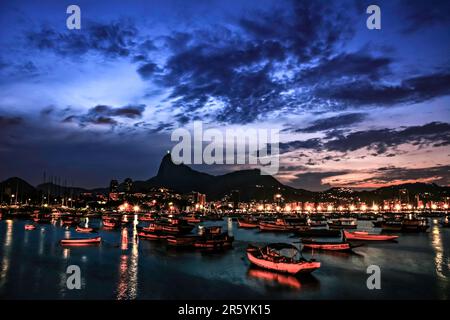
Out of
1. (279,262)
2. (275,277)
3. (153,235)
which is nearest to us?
(275,277)

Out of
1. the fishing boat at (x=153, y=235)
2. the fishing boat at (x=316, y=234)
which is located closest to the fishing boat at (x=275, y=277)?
the fishing boat at (x=153, y=235)

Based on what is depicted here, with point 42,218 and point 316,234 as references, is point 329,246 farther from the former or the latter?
A: point 42,218

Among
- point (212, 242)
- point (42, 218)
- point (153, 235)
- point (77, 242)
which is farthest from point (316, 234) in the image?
point (42, 218)

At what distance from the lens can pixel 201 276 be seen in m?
30.9

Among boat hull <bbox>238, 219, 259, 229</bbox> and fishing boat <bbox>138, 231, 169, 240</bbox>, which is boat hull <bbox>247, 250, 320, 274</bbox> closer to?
fishing boat <bbox>138, 231, 169, 240</bbox>

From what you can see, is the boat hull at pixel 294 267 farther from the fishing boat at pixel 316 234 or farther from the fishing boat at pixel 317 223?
the fishing boat at pixel 317 223

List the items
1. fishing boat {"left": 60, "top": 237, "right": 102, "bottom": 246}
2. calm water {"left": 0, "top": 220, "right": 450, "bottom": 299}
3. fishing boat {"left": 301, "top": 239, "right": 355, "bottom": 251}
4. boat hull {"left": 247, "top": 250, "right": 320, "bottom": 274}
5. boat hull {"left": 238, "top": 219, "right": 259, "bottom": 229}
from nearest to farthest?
calm water {"left": 0, "top": 220, "right": 450, "bottom": 299}
boat hull {"left": 247, "top": 250, "right": 320, "bottom": 274}
fishing boat {"left": 301, "top": 239, "right": 355, "bottom": 251}
fishing boat {"left": 60, "top": 237, "right": 102, "bottom": 246}
boat hull {"left": 238, "top": 219, "right": 259, "bottom": 229}

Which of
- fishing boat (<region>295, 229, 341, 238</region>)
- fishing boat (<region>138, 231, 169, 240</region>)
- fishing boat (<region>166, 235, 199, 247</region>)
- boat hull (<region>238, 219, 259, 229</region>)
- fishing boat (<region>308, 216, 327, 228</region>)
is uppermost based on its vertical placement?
fishing boat (<region>166, 235, 199, 247</region>)

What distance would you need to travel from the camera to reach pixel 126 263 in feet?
123

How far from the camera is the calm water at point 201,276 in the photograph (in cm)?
2502

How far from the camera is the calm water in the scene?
25.0 m

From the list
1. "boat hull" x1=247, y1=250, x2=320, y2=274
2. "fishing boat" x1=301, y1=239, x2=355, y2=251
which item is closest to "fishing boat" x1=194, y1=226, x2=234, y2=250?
"fishing boat" x1=301, y1=239, x2=355, y2=251
